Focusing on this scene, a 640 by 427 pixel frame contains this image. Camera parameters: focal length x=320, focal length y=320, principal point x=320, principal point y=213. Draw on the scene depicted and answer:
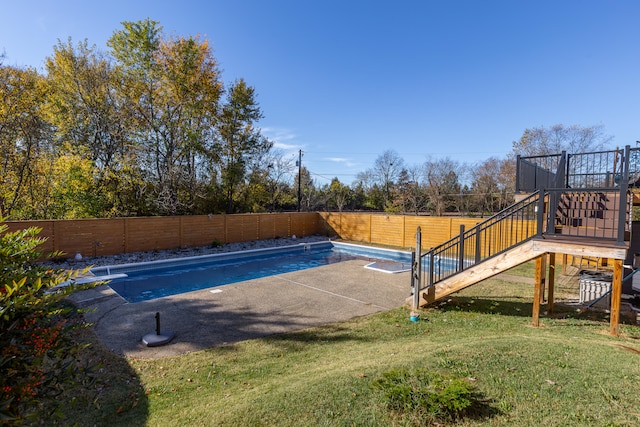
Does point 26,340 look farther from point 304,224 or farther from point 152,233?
point 304,224

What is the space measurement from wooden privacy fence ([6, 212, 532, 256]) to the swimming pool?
5.17ft

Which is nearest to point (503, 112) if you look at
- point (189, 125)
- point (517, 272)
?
point (517, 272)

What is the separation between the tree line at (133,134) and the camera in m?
12.1

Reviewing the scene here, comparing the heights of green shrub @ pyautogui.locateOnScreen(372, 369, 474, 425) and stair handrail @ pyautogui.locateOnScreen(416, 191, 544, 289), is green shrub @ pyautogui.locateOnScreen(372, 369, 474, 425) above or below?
below

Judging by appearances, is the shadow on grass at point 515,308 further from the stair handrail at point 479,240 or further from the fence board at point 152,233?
the fence board at point 152,233

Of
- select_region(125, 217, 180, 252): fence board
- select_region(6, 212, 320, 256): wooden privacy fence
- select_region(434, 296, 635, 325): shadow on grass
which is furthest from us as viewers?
select_region(125, 217, 180, 252): fence board

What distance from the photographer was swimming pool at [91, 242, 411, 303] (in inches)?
392

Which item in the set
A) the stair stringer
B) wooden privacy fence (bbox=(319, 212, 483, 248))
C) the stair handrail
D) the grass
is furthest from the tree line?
the stair stringer

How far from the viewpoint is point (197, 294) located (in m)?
7.59

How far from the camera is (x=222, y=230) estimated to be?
15.5 metres

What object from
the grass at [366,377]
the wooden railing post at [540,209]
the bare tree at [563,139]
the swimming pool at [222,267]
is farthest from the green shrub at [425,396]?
the bare tree at [563,139]

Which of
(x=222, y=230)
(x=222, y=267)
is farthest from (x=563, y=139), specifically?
(x=222, y=267)

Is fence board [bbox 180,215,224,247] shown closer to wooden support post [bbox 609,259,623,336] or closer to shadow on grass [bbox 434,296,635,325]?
shadow on grass [bbox 434,296,635,325]

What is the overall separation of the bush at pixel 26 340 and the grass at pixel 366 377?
1486 millimetres
